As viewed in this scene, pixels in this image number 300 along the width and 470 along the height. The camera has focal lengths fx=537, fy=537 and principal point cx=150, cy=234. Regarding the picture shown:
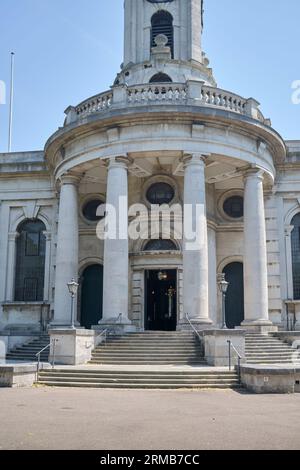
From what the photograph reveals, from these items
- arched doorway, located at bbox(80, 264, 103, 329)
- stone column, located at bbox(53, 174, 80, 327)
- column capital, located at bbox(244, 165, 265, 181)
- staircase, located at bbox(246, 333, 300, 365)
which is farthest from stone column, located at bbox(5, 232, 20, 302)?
staircase, located at bbox(246, 333, 300, 365)

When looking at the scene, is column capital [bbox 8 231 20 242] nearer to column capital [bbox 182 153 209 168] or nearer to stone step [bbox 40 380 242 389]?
column capital [bbox 182 153 209 168]

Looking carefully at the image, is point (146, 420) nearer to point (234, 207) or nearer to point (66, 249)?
point (66, 249)

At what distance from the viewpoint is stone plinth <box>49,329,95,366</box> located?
18938 mm

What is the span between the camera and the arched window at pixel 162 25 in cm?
3123

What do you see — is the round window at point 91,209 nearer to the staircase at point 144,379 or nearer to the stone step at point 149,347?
the stone step at point 149,347

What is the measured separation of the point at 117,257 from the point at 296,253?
34.5 ft

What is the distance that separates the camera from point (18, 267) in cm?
3014

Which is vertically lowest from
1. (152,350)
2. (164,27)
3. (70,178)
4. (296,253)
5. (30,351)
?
(30,351)

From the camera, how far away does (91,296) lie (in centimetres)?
2808

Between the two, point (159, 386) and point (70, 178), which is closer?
point (159, 386)

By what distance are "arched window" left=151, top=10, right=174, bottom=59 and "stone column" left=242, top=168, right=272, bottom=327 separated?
1158 centimetres

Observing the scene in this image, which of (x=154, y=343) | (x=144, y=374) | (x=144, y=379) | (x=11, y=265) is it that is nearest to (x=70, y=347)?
(x=154, y=343)

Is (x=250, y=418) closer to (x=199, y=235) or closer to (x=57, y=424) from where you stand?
(x=57, y=424)
